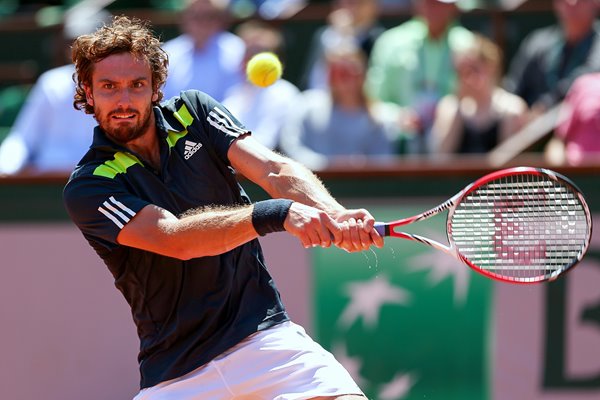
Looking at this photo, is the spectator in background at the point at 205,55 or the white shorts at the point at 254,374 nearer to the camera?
the white shorts at the point at 254,374

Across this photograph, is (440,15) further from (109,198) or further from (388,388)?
(109,198)

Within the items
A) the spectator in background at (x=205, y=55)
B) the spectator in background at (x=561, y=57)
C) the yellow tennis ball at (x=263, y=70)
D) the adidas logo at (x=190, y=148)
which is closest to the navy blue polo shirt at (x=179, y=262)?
the adidas logo at (x=190, y=148)

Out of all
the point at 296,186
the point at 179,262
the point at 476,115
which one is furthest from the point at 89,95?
the point at 476,115

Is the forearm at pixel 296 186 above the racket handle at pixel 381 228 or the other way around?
above

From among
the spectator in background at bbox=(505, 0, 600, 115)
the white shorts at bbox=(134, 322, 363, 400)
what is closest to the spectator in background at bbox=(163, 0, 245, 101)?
the spectator in background at bbox=(505, 0, 600, 115)

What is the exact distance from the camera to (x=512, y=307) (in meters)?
5.79

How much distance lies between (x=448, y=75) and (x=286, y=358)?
3843 mm

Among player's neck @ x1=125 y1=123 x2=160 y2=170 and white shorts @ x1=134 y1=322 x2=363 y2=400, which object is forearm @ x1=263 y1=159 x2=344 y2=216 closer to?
player's neck @ x1=125 y1=123 x2=160 y2=170

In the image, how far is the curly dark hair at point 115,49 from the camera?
145 inches

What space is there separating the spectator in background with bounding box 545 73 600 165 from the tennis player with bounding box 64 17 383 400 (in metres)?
2.76

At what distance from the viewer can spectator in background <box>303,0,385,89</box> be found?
7.69 metres

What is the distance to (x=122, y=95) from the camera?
3648 millimetres

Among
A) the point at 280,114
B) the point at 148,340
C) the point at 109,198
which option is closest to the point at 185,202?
the point at 109,198

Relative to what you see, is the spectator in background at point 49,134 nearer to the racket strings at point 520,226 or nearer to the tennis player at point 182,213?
the tennis player at point 182,213
